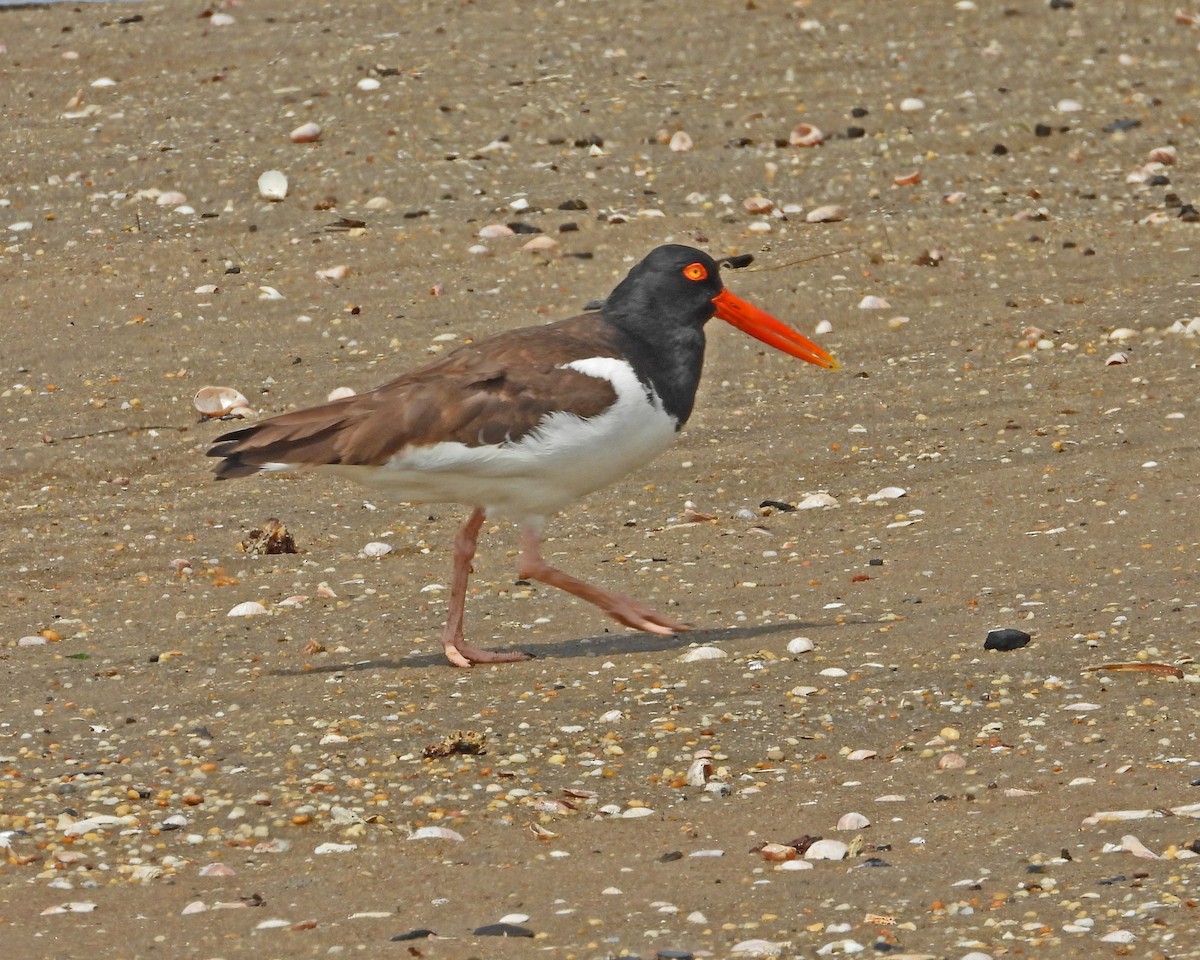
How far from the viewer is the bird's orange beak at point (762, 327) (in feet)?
25.1

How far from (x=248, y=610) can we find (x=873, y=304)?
467cm

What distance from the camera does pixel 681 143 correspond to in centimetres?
1243

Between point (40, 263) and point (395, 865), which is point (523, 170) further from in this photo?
point (395, 865)

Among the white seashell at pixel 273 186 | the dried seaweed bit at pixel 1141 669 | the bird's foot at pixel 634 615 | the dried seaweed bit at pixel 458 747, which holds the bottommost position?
the dried seaweed bit at pixel 458 747

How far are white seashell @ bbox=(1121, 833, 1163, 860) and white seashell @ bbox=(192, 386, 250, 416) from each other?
6.00 meters

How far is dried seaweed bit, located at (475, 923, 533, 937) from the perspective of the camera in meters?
4.57

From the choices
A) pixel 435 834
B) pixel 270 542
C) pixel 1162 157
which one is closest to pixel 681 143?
pixel 1162 157

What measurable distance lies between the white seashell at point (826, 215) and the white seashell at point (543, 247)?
1.65 metres

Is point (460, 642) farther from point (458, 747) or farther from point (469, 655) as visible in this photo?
point (458, 747)

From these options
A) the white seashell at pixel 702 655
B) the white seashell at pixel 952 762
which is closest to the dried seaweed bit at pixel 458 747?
the white seashell at pixel 702 655

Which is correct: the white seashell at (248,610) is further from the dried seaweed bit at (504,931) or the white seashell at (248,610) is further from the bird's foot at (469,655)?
the dried seaweed bit at (504,931)

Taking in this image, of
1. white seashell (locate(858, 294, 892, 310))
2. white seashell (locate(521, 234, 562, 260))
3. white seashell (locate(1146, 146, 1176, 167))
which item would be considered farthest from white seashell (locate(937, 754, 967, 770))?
white seashell (locate(1146, 146, 1176, 167))

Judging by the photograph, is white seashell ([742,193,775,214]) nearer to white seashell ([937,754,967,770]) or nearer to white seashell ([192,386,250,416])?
white seashell ([192,386,250,416])

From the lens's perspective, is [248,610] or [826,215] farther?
[826,215]
